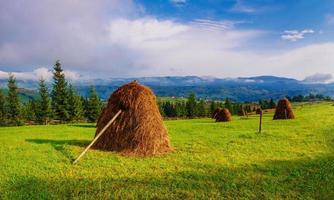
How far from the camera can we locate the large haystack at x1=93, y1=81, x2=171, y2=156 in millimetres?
18328

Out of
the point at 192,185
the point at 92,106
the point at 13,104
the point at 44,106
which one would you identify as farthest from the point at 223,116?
the point at 13,104

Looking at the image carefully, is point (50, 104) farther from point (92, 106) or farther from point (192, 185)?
point (192, 185)

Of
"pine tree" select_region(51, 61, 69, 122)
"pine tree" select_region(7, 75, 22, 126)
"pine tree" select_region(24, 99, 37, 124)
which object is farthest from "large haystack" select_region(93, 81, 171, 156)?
"pine tree" select_region(24, 99, 37, 124)

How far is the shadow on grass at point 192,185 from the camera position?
10953 mm

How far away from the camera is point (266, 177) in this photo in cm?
1345

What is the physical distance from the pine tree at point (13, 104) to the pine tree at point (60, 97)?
10219mm

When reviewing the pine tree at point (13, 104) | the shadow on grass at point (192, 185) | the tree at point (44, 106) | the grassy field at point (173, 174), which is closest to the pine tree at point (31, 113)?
the pine tree at point (13, 104)

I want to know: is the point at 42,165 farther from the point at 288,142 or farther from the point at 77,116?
the point at 77,116

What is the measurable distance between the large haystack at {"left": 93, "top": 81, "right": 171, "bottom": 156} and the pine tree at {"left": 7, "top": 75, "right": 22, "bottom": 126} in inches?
Result: 2592

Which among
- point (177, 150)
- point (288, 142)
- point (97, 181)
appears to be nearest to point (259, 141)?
point (288, 142)

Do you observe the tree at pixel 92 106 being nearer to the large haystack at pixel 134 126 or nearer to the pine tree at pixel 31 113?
the pine tree at pixel 31 113

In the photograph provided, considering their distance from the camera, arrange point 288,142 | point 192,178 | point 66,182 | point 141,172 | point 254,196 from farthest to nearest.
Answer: point 288,142, point 141,172, point 192,178, point 66,182, point 254,196

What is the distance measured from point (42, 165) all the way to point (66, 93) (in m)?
62.7

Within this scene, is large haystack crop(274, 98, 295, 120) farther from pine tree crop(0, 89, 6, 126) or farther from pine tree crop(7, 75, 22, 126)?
pine tree crop(0, 89, 6, 126)
